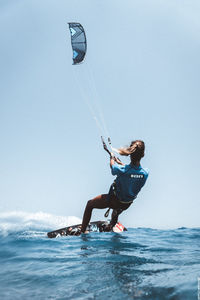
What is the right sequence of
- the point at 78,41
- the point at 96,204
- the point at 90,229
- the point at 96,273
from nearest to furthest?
1. the point at 96,273
2. the point at 96,204
3. the point at 90,229
4. the point at 78,41

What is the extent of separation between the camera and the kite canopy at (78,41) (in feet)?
33.6

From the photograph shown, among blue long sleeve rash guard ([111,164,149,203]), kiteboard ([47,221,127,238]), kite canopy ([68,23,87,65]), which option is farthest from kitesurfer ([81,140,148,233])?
kite canopy ([68,23,87,65])

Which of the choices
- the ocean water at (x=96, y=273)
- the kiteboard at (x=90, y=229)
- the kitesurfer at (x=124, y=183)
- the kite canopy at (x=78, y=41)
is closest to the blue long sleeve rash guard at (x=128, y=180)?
the kitesurfer at (x=124, y=183)

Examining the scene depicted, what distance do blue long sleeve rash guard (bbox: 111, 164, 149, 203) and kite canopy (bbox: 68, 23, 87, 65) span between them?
219 inches

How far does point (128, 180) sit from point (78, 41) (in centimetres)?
654

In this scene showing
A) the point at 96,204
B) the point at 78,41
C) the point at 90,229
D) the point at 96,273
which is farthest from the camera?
the point at 78,41

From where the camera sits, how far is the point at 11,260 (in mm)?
5125

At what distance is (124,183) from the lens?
21.4ft

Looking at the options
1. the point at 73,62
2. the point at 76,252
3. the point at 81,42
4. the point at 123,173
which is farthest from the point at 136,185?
the point at 81,42

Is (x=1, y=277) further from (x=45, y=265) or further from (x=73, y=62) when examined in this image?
(x=73, y=62)

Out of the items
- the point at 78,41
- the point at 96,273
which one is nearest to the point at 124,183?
the point at 96,273

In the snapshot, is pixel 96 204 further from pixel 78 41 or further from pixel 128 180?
pixel 78 41

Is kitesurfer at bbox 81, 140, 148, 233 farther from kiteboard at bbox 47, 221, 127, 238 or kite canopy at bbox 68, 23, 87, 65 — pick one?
kite canopy at bbox 68, 23, 87, 65

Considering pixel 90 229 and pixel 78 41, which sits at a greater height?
pixel 78 41
